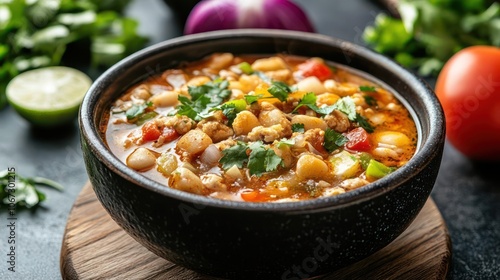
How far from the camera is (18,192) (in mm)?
3930

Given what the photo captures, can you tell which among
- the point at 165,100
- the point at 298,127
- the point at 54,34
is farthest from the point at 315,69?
the point at 54,34

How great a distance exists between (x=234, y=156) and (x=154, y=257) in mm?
672

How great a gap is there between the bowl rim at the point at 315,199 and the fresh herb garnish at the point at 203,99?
1.31 ft

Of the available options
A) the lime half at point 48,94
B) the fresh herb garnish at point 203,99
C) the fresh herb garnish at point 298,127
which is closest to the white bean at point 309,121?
the fresh herb garnish at point 298,127

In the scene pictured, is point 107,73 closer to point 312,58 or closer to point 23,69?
point 312,58

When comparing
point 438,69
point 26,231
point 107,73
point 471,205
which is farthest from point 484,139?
point 26,231

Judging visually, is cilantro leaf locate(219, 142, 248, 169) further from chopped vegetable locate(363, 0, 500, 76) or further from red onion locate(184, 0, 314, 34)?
chopped vegetable locate(363, 0, 500, 76)

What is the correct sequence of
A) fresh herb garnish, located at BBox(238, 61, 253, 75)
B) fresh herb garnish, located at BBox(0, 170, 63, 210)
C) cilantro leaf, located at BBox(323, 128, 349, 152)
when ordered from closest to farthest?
1. cilantro leaf, located at BBox(323, 128, 349, 152)
2. fresh herb garnish, located at BBox(238, 61, 253, 75)
3. fresh herb garnish, located at BBox(0, 170, 63, 210)

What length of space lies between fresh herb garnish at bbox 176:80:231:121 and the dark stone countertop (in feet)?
3.38

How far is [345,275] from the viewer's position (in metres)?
3.12

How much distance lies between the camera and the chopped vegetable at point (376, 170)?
9.58 ft

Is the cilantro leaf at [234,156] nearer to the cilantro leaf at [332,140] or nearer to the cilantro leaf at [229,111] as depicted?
the cilantro leaf at [229,111]

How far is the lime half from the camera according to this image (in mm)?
4473

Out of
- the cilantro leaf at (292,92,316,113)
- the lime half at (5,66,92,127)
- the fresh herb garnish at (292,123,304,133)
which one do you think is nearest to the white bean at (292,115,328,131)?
the fresh herb garnish at (292,123,304,133)
